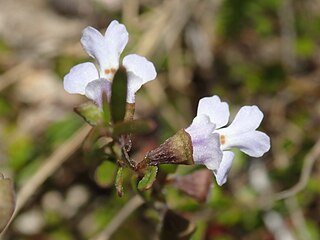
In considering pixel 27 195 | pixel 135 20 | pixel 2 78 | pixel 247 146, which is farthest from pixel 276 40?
pixel 247 146

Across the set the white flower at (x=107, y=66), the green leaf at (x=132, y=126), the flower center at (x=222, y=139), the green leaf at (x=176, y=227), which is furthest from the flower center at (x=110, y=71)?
the green leaf at (x=176, y=227)

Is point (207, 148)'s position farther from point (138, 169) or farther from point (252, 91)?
point (252, 91)

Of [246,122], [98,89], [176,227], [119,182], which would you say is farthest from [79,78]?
[176,227]

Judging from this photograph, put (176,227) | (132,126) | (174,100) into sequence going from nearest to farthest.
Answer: (132,126)
(176,227)
(174,100)

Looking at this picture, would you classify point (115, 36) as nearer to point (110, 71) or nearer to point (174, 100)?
point (110, 71)

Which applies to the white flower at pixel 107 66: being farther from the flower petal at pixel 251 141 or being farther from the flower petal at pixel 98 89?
the flower petal at pixel 251 141
